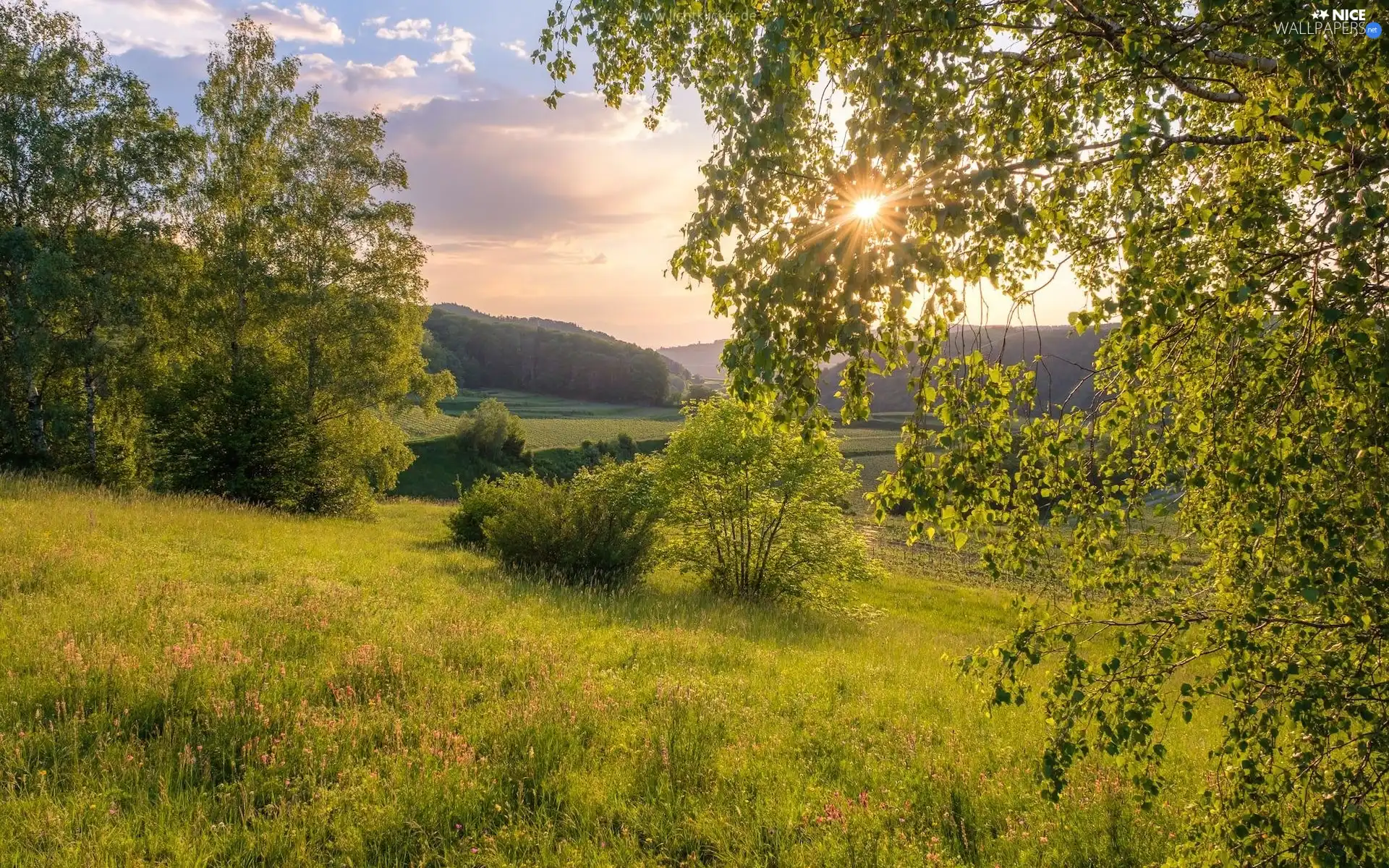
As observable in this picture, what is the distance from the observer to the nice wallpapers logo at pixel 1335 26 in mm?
2627

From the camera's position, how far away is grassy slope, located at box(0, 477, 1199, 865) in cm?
443

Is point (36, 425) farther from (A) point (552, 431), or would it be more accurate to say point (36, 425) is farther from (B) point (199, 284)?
(A) point (552, 431)

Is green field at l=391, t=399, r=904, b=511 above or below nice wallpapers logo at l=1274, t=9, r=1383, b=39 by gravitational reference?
below

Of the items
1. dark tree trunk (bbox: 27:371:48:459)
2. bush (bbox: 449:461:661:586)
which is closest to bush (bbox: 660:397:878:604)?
bush (bbox: 449:461:661:586)

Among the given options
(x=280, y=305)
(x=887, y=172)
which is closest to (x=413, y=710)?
(x=887, y=172)

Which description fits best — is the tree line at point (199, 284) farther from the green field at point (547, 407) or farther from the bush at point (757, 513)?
the green field at point (547, 407)

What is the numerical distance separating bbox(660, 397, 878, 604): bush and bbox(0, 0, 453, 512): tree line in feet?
52.0

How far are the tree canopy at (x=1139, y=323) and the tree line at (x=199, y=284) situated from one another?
25.1 meters

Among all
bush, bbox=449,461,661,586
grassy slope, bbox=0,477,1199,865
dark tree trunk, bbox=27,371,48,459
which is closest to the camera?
grassy slope, bbox=0,477,1199,865

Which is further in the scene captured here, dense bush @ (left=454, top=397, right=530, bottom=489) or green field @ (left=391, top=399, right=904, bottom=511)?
dense bush @ (left=454, top=397, right=530, bottom=489)

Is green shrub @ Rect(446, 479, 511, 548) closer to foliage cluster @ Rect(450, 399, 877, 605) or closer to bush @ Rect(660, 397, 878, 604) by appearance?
foliage cluster @ Rect(450, 399, 877, 605)

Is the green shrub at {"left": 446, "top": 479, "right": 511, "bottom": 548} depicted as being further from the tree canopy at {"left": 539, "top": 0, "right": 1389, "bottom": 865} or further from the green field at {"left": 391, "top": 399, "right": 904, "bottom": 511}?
the tree canopy at {"left": 539, "top": 0, "right": 1389, "bottom": 865}

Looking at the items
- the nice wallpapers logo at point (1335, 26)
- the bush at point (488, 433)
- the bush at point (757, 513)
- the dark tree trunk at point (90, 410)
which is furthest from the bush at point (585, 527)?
the bush at point (488, 433)

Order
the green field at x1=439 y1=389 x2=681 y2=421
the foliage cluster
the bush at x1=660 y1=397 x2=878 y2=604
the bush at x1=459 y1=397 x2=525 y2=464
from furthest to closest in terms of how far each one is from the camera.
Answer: the green field at x1=439 y1=389 x2=681 y2=421 → the bush at x1=459 y1=397 x2=525 y2=464 → the bush at x1=660 y1=397 x2=878 y2=604 → the foliage cluster
